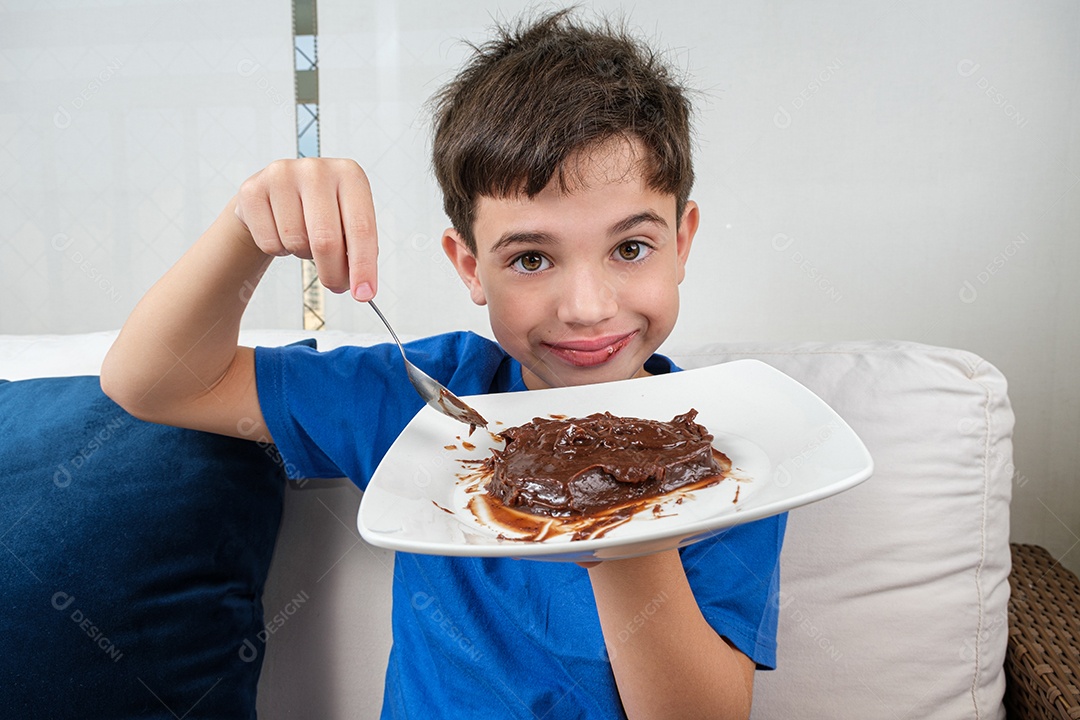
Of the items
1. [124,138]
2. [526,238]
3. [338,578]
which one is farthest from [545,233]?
[124,138]

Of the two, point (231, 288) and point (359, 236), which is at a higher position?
point (359, 236)

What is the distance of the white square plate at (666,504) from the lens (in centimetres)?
54

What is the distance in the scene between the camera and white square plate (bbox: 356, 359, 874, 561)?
0.54 meters

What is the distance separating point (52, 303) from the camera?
7.09 ft

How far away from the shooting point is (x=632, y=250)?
1024mm

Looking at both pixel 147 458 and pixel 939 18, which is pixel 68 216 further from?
pixel 939 18

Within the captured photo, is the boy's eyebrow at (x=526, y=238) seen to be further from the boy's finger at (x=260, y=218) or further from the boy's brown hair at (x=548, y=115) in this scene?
the boy's finger at (x=260, y=218)

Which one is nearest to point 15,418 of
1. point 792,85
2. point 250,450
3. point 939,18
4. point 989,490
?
point 250,450

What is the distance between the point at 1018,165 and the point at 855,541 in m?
1.11

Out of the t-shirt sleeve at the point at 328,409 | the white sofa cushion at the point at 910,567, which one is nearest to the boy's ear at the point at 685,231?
the white sofa cushion at the point at 910,567

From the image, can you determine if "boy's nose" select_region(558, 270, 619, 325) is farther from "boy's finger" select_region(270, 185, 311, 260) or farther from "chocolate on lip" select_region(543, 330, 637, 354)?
"boy's finger" select_region(270, 185, 311, 260)

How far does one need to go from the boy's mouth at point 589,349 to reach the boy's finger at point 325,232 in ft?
1.11

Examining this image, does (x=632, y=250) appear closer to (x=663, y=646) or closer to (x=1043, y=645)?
(x=663, y=646)

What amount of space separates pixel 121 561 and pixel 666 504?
2.62ft
